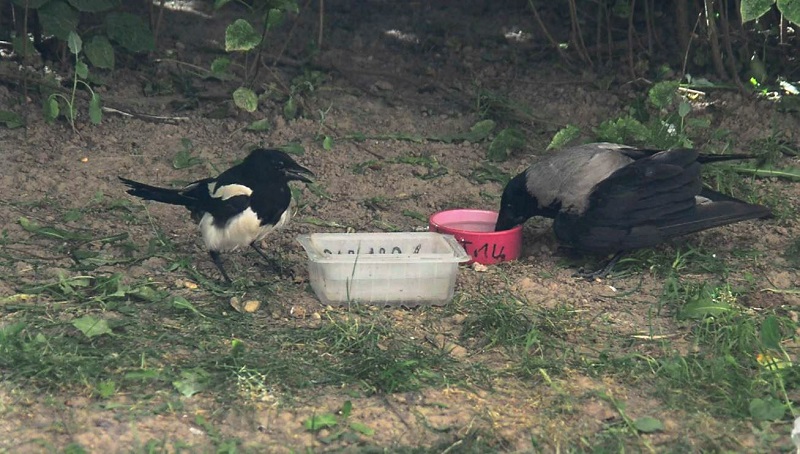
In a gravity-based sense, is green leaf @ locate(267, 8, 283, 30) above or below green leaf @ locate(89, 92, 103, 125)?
above

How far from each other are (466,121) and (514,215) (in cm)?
174

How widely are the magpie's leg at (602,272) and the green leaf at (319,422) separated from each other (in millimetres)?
1962

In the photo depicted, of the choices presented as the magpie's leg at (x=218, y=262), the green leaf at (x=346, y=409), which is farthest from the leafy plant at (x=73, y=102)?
the green leaf at (x=346, y=409)

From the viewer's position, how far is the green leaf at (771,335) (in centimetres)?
420

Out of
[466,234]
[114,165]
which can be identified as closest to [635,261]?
[466,234]

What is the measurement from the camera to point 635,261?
5.46m

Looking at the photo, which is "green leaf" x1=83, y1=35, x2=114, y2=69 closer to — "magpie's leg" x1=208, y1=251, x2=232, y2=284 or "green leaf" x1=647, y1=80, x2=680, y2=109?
"magpie's leg" x1=208, y1=251, x2=232, y2=284

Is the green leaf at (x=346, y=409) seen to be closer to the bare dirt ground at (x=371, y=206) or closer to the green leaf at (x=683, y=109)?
the bare dirt ground at (x=371, y=206)

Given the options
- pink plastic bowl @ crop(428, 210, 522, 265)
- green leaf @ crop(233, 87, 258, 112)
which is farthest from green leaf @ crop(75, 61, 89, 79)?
pink plastic bowl @ crop(428, 210, 522, 265)

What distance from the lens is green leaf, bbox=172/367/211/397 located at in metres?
3.88

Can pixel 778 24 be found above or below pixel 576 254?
Result: above

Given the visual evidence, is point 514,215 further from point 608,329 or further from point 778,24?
point 778,24

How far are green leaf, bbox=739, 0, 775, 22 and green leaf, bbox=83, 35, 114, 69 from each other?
3.72 m

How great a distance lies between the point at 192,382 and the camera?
12.9 feet
